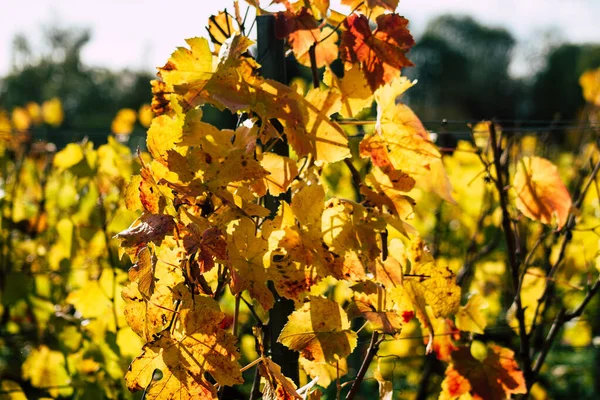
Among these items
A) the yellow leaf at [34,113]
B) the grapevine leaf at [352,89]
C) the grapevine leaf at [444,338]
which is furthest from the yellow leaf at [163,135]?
the yellow leaf at [34,113]

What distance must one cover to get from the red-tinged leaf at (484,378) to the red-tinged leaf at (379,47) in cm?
63

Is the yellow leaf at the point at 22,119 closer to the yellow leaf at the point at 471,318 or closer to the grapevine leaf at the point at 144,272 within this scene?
the yellow leaf at the point at 471,318

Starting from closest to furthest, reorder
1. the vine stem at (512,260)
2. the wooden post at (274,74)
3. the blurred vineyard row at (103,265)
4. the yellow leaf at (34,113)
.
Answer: the wooden post at (274,74)
the vine stem at (512,260)
the blurred vineyard row at (103,265)
the yellow leaf at (34,113)

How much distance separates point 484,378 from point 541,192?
38 cm

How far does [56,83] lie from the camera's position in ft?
128

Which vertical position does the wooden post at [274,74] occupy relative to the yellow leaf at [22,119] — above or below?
above

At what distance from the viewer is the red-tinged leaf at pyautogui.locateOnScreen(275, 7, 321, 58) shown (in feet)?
3.42

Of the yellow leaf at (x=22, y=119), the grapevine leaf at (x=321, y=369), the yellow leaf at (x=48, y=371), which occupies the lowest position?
the yellow leaf at (x=22, y=119)

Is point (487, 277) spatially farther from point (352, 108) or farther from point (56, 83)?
point (56, 83)

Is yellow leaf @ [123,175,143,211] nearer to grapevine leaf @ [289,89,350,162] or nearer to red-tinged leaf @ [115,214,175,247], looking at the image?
red-tinged leaf @ [115,214,175,247]

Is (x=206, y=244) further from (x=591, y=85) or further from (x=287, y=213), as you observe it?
(x=591, y=85)

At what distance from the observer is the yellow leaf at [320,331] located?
3.23ft

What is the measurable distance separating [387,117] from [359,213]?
166 mm

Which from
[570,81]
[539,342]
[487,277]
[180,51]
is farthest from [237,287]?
[570,81]
